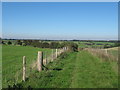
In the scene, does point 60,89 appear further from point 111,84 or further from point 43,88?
point 111,84

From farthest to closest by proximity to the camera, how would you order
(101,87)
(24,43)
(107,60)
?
(24,43) → (107,60) → (101,87)

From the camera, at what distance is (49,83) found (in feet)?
24.9

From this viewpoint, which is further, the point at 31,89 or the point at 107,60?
the point at 107,60

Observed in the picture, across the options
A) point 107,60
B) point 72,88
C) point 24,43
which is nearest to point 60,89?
point 72,88

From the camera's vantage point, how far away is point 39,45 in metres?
69.8

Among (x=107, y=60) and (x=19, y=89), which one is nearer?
(x=19, y=89)

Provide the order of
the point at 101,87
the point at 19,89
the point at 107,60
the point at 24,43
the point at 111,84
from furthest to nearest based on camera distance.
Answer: the point at 24,43 → the point at 107,60 → the point at 111,84 → the point at 101,87 → the point at 19,89

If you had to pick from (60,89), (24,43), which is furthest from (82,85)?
(24,43)

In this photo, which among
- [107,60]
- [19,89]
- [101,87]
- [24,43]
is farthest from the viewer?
[24,43]

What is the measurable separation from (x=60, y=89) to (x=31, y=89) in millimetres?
954

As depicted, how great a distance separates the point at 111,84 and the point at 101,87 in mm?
666

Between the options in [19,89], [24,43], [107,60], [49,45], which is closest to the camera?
[19,89]

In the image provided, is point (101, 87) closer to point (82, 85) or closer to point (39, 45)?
point (82, 85)

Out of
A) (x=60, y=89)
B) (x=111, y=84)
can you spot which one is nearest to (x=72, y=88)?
(x=60, y=89)
